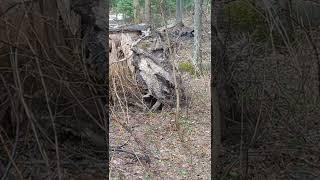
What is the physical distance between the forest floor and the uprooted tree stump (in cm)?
17

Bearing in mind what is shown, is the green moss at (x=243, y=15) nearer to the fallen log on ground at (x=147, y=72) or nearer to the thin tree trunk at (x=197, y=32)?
the fallen log on ground at (x=147, y=72)

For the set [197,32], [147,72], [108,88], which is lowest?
[147,72]

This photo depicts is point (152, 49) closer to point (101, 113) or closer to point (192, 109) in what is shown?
point (192, 109)

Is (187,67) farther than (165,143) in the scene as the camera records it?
Yes

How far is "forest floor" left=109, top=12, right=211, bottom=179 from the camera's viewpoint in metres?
4.30

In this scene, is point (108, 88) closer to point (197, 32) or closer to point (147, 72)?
point (147, 72)

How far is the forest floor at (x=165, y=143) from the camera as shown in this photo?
430 cm

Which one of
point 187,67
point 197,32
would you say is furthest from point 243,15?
point 197,32

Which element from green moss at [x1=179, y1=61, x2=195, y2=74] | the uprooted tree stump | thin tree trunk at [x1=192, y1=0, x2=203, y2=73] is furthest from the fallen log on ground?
thin tree trunk at [x1=192, y1=0, x2=203, y2=73]

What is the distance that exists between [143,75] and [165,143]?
3.20 feet

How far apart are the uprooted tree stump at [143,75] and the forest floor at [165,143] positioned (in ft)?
0.56

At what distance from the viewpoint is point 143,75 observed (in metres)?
5.64

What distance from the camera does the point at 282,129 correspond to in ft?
9.66

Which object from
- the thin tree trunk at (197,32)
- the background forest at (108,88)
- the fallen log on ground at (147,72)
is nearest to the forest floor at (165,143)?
the fallen log on ground at (147,72)
